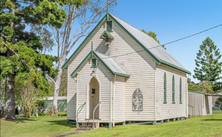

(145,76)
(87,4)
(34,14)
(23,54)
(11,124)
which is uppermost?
(87,4)

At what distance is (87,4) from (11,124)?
933 inches

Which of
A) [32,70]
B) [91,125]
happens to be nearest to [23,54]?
[32,70]

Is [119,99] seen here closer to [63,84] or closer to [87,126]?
[87,126]

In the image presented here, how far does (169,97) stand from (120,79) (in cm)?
582

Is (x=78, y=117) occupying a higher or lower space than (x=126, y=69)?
lower

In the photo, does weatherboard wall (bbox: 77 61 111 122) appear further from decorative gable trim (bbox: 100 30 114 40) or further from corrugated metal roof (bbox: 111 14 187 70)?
corrugated metal roof (bbox: 111 14 187 70)

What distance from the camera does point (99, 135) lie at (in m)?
18.0

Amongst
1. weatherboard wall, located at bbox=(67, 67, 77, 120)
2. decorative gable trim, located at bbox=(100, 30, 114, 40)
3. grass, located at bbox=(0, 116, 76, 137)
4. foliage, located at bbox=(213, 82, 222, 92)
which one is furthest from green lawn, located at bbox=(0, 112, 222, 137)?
foliage, located at bbox=(213, 82, 222, 92)

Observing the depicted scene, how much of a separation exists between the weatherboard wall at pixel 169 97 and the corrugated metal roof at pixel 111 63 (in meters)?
3.00

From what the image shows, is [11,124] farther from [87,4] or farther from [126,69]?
[87,4]

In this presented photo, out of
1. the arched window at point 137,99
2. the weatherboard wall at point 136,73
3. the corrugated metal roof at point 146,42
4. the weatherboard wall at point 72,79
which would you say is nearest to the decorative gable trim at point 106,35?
the weatherboard wall at point 136,73

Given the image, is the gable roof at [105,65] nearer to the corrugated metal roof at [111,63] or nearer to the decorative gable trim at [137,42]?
the corrugated metal roof at [111,63]

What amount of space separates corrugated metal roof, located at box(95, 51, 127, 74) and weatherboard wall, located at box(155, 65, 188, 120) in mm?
2997

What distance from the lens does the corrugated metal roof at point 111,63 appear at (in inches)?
885
